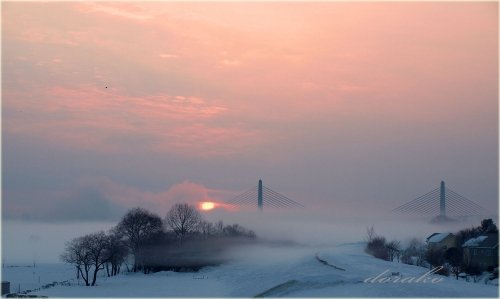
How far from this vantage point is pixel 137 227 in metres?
87.3

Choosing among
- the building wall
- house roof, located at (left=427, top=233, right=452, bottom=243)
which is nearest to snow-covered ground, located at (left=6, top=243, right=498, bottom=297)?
the building wall

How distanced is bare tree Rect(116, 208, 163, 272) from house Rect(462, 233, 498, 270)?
35.3m

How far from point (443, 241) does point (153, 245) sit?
3041 cm

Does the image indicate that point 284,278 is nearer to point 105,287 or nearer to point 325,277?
point 325,277

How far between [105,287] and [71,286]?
9.33 ft

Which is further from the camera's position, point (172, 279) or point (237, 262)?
point (237, 262)

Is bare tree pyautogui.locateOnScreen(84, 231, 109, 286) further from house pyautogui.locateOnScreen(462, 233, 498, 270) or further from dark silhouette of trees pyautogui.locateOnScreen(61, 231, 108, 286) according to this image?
house pyautogui.locateOnScreen(462, 233, 498, 270)

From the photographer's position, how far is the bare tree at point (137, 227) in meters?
85.2

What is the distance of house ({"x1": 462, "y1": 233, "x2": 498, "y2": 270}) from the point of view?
195 feet

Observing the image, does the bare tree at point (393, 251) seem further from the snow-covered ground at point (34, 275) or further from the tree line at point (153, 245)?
the snow-covered ground at point (34, 275)

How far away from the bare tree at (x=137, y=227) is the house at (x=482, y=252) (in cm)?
3532

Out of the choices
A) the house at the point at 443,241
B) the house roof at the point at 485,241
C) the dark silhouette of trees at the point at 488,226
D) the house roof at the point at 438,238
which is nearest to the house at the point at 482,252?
the house roof at the point at 485,241

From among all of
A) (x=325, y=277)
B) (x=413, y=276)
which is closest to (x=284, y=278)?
(x=325, y=277)

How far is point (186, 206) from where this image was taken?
3999 inches
